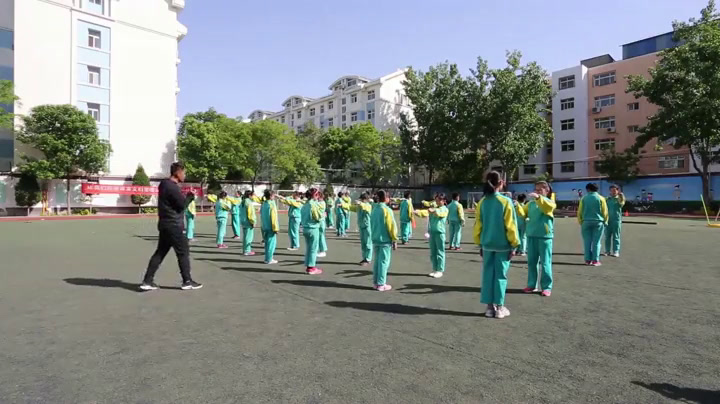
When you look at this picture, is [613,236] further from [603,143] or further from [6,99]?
[603,143]

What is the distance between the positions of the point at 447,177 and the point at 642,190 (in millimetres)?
19248

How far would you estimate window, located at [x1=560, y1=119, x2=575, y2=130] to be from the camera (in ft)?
145

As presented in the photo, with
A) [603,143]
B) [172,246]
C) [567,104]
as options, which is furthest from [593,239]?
[567,104]

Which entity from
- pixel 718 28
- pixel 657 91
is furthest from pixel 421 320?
pixel 718 28

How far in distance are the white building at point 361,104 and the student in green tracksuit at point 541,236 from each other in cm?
4948

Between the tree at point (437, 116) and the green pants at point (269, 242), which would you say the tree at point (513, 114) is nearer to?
the tree at point (437, 116)

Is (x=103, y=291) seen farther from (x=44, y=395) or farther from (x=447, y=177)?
(x=447, y=177)

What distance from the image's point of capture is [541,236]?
6590mm

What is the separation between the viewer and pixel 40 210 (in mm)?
29828

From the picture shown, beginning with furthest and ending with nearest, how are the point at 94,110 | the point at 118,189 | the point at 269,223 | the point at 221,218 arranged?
the point at 94,110 < the point at 118,189 < the point at 221,218 < the point at 269,223

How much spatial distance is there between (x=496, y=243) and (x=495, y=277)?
418mm

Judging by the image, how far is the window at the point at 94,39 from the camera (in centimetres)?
3216

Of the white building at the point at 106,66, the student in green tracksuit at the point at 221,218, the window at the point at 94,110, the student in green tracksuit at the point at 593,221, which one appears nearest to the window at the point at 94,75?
Answer: the white building at the point at 106,66

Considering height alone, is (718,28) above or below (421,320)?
above
